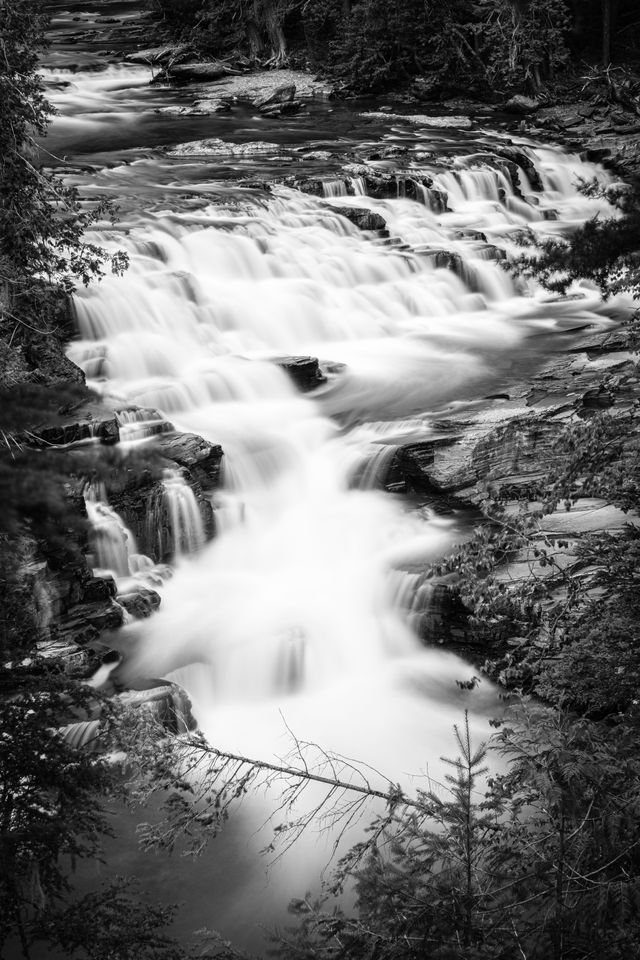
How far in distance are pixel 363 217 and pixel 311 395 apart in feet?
25.1

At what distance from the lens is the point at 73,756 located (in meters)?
4.67

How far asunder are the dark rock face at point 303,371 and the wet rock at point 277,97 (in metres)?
23.0

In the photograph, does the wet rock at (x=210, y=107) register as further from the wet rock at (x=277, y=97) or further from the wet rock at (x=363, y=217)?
the wet rock at (x=363, y=217)

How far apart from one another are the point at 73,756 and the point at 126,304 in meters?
12.6

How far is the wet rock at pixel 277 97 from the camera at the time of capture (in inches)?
1373

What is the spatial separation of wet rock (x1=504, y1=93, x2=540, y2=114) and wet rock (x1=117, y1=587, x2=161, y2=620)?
31582 millimetres

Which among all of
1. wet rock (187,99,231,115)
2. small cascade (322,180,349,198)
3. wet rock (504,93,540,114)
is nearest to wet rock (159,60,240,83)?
wet rock (187,99,231,115)

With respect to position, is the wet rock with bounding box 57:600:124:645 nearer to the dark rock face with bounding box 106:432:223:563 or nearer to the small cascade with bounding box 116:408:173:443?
the dark rock face with bounding box 106:432:223:563

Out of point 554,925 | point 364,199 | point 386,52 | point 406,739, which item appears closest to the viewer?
point 554,925

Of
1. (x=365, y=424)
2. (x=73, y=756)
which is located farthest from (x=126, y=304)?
(x=73, y=756)

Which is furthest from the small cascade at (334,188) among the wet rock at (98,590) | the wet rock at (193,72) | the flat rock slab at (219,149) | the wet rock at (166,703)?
the wet rock at (193,72)

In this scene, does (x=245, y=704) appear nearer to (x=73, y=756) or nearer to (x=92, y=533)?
(x=73, y=756)

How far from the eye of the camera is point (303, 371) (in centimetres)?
1573

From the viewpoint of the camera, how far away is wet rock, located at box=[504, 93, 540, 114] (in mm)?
35375
